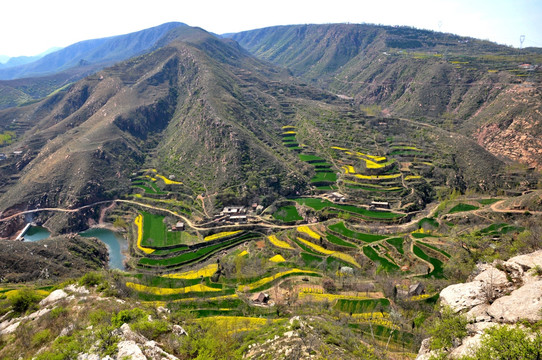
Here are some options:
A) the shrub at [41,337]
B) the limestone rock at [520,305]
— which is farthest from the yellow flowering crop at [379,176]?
the shrub at [41,337]

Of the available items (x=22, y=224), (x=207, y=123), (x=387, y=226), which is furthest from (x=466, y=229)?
(x=22, y=224)

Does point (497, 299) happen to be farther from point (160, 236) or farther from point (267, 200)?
point (160, 236)

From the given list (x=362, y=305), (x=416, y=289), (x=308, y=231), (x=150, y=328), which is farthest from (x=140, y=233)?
(x=416, y=289)

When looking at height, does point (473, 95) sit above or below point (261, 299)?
above

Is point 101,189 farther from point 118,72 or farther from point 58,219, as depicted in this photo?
point 118,72

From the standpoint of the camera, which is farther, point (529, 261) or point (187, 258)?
point (187, 258)

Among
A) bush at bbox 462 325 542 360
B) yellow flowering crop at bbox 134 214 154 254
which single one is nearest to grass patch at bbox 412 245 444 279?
bush at bbox 462 325 542 360
